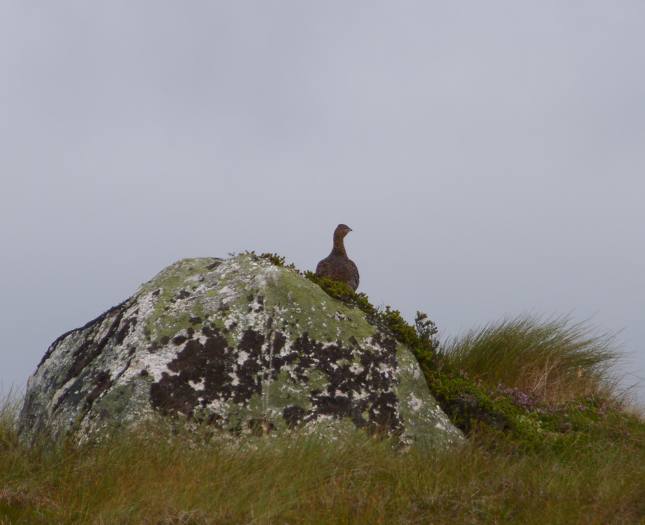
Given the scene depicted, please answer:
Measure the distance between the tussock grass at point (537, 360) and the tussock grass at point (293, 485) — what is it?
13.5 ft

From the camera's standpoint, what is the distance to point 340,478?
592cm

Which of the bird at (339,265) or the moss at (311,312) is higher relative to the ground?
the bird at (339,265)

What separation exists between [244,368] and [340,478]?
5.39ft

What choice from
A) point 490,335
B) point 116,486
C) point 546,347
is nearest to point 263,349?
point 116,486

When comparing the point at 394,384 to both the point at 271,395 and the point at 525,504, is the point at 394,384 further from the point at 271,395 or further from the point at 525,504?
the point at 525,504

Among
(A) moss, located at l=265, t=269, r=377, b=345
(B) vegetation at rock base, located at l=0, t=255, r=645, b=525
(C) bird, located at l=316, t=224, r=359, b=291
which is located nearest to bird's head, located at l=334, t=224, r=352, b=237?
(C) bird, located at l=316, t=224, r=359, b=291

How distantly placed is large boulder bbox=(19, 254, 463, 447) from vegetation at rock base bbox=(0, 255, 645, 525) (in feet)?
0.97

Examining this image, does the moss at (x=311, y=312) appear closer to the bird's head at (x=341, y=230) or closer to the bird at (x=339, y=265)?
the bird at (x=339, y=265)

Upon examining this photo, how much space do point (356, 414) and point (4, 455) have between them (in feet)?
9.44

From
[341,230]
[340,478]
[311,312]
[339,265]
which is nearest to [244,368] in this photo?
[311,312]

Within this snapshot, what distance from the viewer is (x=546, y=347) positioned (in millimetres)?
11734

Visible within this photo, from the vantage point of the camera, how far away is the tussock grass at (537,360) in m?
11.0

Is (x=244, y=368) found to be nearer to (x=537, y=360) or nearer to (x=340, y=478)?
(x=340, y=478)

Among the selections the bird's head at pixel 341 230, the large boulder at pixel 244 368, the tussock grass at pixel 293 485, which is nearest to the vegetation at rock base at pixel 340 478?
the tussock grass at pixel 293 485
